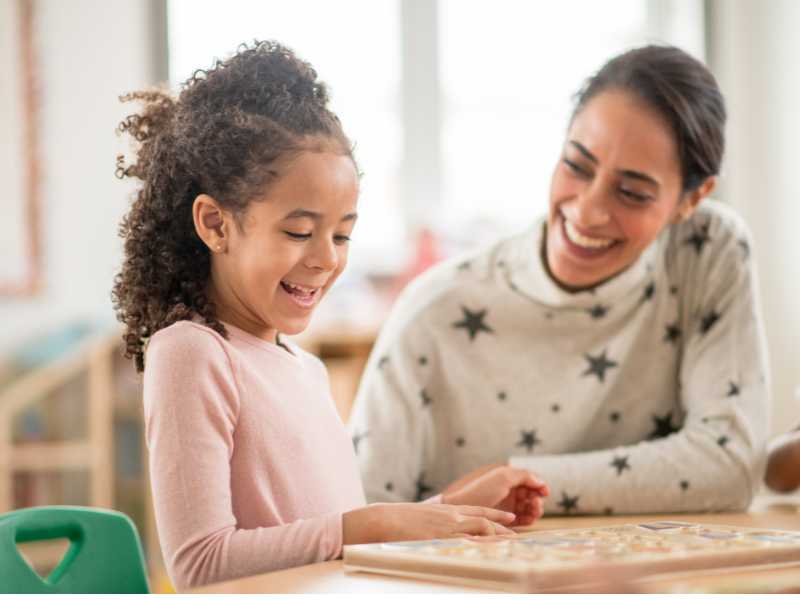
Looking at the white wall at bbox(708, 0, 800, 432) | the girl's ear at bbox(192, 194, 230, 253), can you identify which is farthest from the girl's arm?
the white wall at bbox(708, 0, 800, 432)

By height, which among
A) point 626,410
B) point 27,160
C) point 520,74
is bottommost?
point 626,410

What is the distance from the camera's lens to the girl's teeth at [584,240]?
152 centimetres

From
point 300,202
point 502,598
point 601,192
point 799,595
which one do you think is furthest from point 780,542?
point 601,192

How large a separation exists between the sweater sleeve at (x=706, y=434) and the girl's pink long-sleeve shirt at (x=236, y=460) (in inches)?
14.5

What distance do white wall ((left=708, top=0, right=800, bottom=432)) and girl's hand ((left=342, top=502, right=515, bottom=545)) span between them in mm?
3231

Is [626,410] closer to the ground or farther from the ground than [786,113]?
closer to the ground

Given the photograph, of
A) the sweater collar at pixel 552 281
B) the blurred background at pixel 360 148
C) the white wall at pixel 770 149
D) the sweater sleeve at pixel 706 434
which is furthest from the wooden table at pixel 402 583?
the white wall at pixel 770 149

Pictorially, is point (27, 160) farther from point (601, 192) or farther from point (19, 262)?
point (601, 192)

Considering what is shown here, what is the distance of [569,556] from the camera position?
74 centimetres

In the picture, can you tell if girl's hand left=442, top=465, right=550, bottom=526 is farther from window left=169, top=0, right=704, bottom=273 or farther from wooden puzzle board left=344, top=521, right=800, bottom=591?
window left=169, top=0, right=704, bottom=273

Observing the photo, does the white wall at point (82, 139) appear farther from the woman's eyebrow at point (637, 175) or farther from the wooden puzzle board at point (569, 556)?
the wooden puzzle board at point (569, 556)

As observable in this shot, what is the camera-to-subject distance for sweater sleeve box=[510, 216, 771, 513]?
1370 millimetres

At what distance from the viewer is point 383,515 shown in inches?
35.1

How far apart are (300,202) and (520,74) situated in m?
3.50
